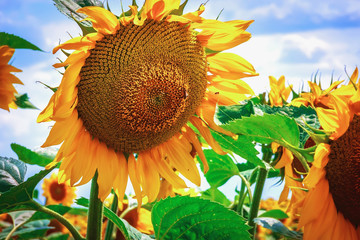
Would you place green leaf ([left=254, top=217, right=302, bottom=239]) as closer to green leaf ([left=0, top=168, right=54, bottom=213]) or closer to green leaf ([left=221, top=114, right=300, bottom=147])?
green leaf ([left=221, top=114, right=300, bottom=147])

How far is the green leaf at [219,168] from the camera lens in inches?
83.6

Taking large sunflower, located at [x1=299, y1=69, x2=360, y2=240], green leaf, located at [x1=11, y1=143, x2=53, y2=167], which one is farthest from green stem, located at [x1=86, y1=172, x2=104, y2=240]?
large sunflower, located at [x1=299, y1=69, x2=360, y2=240]

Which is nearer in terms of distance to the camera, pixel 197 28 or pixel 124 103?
pixel 124 103

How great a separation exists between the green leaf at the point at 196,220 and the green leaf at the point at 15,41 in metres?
1.02

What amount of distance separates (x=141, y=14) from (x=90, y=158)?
0.55 meters

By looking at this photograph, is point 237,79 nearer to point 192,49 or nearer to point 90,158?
point 192,49

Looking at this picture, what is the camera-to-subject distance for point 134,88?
141 centimetres

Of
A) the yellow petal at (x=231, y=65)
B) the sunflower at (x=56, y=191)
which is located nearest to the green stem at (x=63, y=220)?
the yellow petal at (x=231, y=65)

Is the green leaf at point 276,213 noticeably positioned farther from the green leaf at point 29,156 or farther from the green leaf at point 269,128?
the green leaf at point 29,156

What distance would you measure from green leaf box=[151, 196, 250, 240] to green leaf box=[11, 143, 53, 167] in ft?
2.12

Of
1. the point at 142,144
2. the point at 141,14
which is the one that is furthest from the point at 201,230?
the point at 141,14

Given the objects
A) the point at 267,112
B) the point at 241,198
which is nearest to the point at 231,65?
the point at 267,112

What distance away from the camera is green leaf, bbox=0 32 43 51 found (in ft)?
6.31

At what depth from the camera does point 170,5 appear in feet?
4.53
